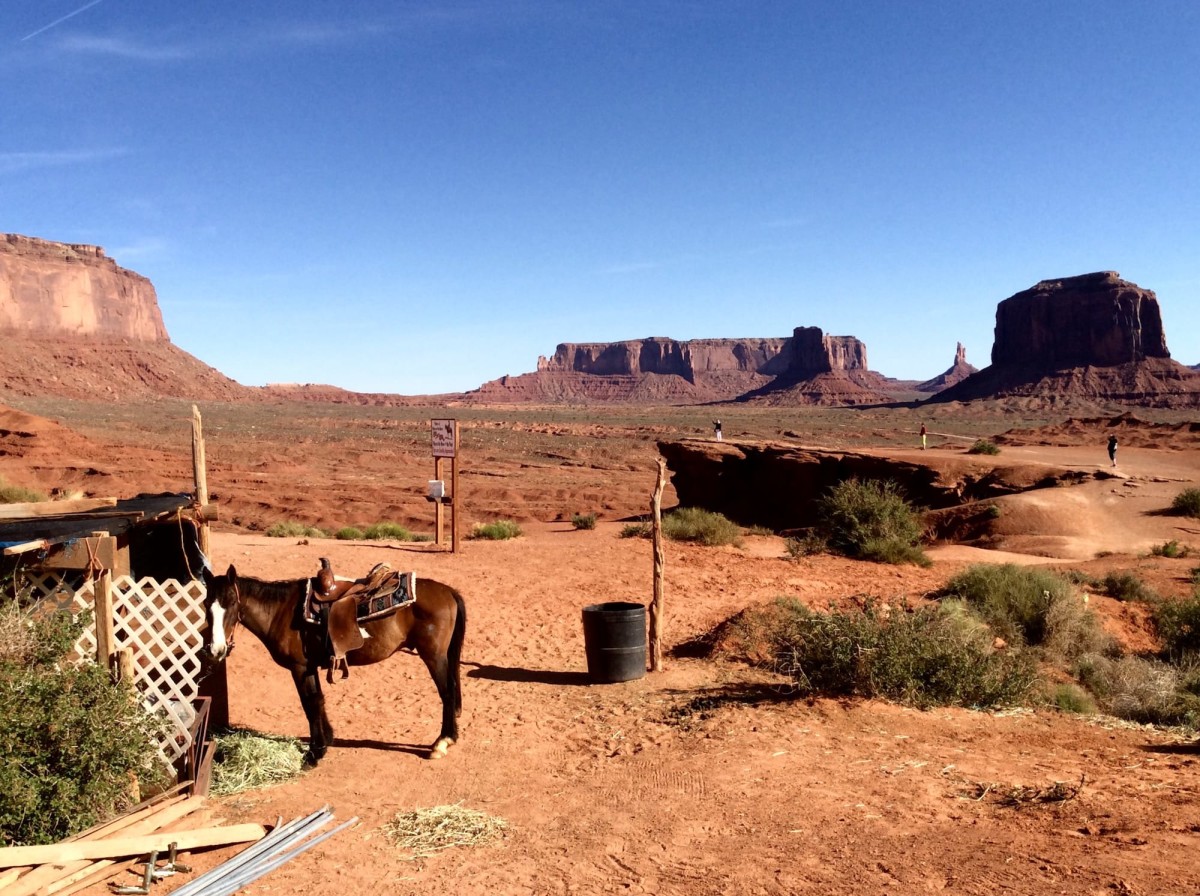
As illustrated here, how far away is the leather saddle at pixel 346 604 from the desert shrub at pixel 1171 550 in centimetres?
1814

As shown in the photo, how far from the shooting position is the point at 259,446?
54.2m

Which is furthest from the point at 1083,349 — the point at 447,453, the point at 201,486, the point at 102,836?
the point at 102,836

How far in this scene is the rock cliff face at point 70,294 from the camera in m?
127

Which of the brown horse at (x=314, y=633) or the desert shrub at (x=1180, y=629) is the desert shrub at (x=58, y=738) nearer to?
the brown horse at (x=314, y=633)

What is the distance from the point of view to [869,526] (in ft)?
62.3

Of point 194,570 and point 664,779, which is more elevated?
point 194,570

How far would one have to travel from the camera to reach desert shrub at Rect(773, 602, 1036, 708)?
842 cm

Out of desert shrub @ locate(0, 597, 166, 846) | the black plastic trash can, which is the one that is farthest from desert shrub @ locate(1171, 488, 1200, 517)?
desert shrub @ locate(0, 597, 166, 846)

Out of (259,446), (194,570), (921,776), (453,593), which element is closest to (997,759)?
(921,776)

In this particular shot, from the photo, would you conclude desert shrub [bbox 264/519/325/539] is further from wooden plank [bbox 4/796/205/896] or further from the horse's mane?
wooden plank [bbox 4/796/205/896]

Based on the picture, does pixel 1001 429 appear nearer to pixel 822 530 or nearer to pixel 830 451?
pixel 830 451

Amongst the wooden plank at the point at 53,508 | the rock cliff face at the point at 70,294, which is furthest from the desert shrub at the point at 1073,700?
the rock cliff face at the point at 70,294

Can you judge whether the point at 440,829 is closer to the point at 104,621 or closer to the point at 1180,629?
the point at 104,621

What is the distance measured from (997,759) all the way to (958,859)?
7.23 ft
